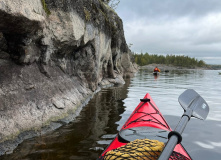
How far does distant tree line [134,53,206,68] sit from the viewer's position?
7919cm

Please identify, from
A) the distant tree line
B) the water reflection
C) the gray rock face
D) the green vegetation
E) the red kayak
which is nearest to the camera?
the red kayak

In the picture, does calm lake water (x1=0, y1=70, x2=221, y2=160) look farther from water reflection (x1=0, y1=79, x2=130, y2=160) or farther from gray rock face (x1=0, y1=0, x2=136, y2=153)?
gray rock face (x1=0, y1=0, x2=136, y2=153)

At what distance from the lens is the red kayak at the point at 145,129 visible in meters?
2.96

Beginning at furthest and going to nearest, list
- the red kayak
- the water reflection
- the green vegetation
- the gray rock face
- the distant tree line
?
1. the distant tree line
2. the green vegetation
3. the gray rock face
4. the water reflection
5. the red kayak

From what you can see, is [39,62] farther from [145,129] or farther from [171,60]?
[171,60]

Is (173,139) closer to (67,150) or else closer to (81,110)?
(67,150)

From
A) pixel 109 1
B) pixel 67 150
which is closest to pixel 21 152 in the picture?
pixel 67 150

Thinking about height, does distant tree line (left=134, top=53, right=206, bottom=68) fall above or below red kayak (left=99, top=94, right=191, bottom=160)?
above

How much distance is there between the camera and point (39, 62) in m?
5.03

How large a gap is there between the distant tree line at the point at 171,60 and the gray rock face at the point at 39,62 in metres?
70.6

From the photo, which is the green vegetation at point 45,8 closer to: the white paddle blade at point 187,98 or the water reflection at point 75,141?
the water reflection at point 75,141

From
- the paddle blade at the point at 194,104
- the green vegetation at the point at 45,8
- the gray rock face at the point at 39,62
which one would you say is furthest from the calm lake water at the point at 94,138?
the green vegetation at the point at 45,8

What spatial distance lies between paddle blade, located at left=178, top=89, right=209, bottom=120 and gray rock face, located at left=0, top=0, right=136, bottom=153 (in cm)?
271

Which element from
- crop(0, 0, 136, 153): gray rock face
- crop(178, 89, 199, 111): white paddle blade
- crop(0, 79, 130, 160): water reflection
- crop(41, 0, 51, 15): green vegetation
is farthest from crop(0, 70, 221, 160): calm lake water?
crop(41, 0, 51, 15): green vegetation
